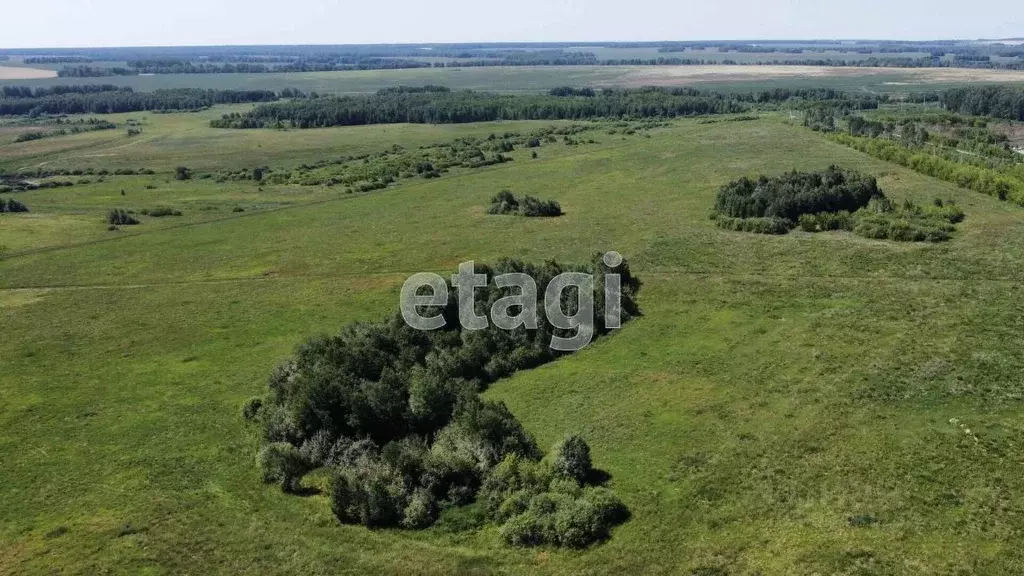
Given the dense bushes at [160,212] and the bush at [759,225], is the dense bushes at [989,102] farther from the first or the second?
the dense bushes at [160,212]

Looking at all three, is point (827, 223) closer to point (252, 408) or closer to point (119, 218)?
point (252, 408)

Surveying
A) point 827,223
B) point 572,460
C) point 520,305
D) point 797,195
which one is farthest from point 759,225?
point 572,460

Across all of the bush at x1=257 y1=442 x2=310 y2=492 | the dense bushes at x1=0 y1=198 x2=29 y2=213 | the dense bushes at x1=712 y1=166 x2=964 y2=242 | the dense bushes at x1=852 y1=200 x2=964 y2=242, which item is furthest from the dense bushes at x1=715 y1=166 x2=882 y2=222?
the dense bushes at x1=0 y1=198 x2=29 y2=213

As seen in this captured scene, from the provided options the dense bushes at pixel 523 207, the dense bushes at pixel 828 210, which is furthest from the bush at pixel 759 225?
the dense bushes at pixel 523 207

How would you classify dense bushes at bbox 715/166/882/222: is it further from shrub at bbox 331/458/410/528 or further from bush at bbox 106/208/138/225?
bush at bbox 106/208/138/225

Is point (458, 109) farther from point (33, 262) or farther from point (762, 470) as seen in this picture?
point (762, 470)

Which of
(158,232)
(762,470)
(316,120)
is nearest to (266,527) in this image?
(762,470)
